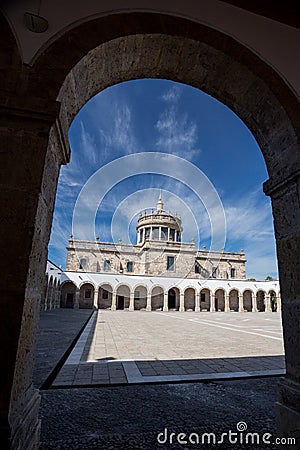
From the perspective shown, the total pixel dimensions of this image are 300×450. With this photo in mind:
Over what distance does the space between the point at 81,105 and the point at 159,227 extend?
131 feet

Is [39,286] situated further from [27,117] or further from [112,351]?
[112,351]

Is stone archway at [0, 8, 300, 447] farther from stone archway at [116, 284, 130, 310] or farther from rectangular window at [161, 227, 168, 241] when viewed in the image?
rectangular window at [161, 227, 168, 241]

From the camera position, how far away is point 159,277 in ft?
103

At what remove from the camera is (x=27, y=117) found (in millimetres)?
1821

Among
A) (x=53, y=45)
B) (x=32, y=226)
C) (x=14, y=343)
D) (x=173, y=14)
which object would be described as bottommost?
(x=14, y=343)

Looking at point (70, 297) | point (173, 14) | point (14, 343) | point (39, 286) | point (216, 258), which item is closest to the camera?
point (14, 343)

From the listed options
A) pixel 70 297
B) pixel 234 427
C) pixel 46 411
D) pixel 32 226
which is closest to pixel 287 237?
pixel 234 427

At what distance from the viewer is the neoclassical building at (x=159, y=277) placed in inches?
1197

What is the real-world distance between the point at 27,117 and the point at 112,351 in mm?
5641
